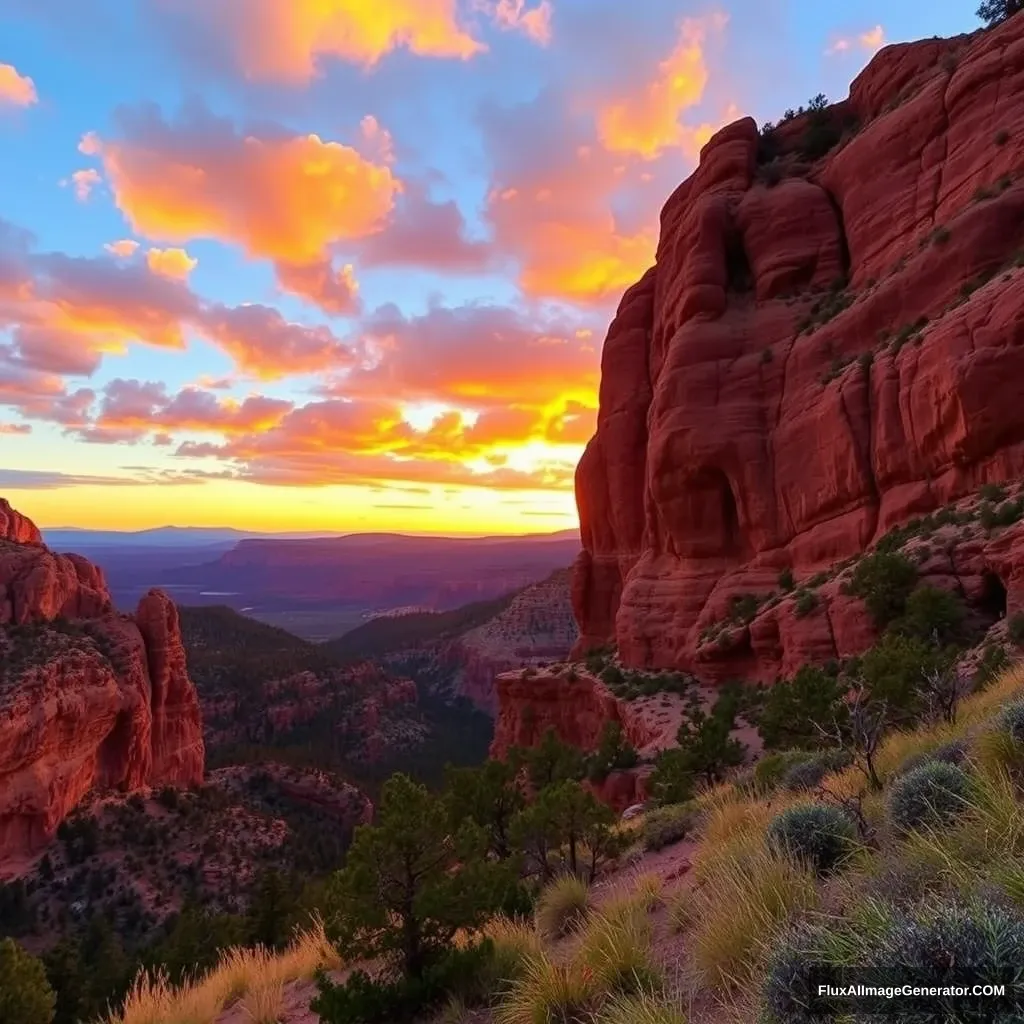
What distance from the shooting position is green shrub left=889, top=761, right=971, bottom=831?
4766 millimetres

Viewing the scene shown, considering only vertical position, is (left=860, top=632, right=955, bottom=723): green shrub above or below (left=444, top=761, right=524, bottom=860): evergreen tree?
above

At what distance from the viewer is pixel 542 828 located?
11.3 meters

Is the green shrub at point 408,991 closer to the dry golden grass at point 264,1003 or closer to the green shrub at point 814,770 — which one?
the dry golden grass at point 264,1003

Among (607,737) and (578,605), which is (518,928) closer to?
(607,737)

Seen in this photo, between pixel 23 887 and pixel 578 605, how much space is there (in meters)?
35.4

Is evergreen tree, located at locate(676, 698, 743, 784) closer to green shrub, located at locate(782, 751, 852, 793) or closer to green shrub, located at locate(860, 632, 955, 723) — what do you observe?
green shrub, located at locate(860, 632, 955, 723)

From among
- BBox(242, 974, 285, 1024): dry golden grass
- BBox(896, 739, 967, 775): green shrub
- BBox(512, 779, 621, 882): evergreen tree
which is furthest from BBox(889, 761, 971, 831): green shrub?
BBox(512, 779, 621, 882): evergreen tree

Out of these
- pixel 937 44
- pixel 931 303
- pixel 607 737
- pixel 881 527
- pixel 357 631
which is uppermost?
pixel 937 44

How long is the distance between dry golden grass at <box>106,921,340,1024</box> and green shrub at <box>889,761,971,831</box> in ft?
19.3

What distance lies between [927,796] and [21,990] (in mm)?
15629

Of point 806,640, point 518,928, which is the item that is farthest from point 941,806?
point 806,640

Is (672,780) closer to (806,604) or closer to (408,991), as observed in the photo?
(806,604)

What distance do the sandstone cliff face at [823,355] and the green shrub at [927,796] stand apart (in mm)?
15710

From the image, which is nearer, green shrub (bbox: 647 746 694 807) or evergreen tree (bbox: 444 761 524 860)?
evergreen tree (bbox: 444 761 524 860)
